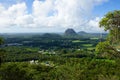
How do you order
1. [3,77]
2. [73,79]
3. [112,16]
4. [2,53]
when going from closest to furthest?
[112,16] < [2,53] < [3,77] < [73,79]

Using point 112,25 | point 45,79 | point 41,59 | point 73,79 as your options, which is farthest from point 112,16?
point 41,59

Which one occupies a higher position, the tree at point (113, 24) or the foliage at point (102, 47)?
the tree at point (113, 24)

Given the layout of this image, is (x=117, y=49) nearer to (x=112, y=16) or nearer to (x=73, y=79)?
(x=112, y=16)

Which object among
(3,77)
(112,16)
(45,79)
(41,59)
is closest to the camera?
(112,16)

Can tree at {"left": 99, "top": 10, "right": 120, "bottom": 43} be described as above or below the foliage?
above

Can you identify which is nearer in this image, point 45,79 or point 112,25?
point 112,25

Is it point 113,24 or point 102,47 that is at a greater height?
point 113,24

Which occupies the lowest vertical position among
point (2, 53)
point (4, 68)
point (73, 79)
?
point (73, 79)

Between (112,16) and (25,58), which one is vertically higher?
(112,16)
